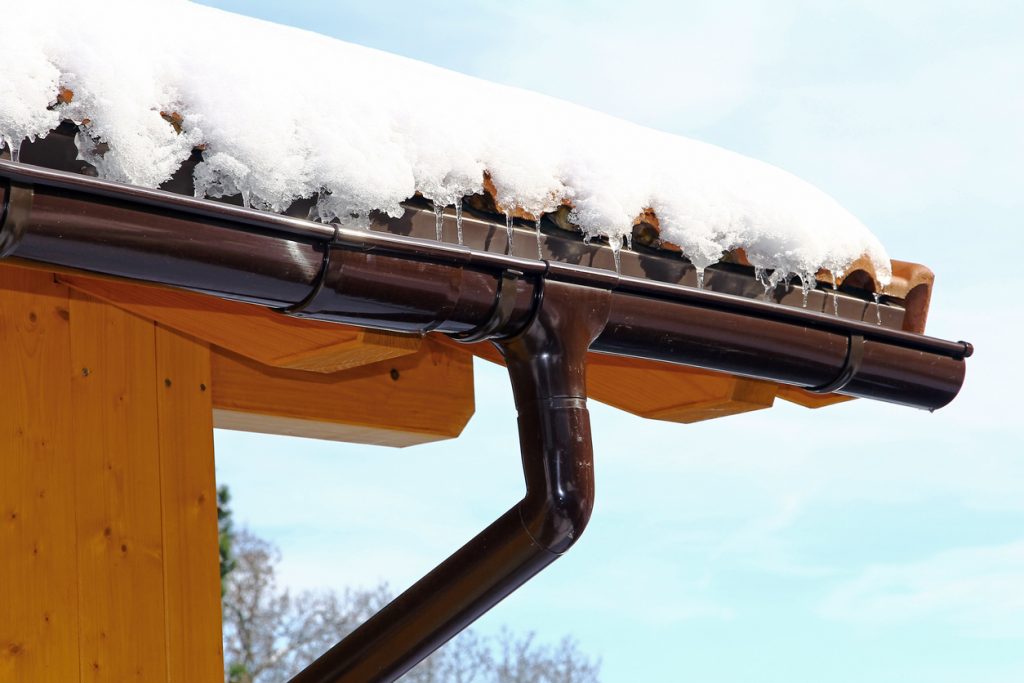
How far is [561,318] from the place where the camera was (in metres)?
1.88

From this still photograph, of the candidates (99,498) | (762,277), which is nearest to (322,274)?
(99,498)

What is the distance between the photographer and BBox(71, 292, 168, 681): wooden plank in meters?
2.11

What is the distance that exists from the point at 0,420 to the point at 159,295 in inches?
13.3

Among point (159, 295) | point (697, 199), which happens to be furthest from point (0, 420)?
point (697, 199)

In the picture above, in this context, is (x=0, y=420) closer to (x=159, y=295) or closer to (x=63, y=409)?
(x=63, y=409)

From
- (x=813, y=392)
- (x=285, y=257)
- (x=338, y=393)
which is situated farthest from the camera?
(x=338, y=393)

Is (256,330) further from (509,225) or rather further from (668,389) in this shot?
(668,389)

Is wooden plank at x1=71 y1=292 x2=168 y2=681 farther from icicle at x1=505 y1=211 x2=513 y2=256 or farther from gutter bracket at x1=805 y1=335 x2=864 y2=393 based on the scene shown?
gutter bracket at x1=805 y1=335 x2=864 y2=393

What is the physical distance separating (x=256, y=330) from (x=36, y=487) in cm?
46

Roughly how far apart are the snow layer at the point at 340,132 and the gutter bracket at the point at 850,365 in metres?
0.16

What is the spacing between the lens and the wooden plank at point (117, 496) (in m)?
2.11

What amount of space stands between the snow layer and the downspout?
18 centimetres

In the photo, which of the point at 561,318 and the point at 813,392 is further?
the point at 813,392

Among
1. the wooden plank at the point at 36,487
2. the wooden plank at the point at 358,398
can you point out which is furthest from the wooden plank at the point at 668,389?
the wooden plank at the point at 36,487
